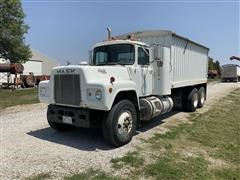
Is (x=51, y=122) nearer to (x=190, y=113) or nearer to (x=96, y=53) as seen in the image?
(x=96, y=53)

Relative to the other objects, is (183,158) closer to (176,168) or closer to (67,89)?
(176,168)

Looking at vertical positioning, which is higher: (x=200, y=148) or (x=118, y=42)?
(x=118, y=42)

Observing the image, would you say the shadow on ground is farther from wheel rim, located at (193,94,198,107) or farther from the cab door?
wheel rim, located at (193,94,198,107)

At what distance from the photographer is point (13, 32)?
3478 cm

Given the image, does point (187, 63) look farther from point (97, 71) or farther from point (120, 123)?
point (97, 71)

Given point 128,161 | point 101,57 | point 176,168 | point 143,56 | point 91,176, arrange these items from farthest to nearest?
point 101,57, point 143,56, point 128,161, point 176,168, point 91,176

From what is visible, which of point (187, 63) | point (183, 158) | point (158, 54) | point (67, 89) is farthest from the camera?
point (187, 63)

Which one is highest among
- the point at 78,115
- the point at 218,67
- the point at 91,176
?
the point at 218,67

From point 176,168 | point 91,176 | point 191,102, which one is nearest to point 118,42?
point 176,168

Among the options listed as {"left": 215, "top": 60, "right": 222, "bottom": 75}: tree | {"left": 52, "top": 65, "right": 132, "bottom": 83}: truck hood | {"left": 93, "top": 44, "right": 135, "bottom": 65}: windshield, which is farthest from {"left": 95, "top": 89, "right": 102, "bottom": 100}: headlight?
{"left": 215, "top": 60, "right": 222, "bottom": 75}: tree

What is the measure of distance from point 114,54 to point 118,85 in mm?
1793

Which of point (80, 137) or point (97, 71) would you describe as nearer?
point (97, 71)

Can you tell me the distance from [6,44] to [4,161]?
31953 millimetres

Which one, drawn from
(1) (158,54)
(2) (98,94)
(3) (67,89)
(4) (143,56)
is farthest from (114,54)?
(2) (98,94)
